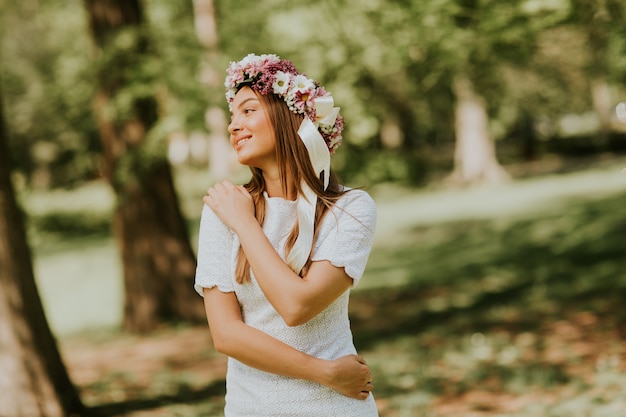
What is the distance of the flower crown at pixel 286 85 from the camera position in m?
2.18

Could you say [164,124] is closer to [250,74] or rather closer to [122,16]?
[122,16]

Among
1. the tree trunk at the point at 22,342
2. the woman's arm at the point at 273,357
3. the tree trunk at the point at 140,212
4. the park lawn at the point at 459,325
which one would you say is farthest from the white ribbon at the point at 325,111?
the tree trunk at the point at 140,212

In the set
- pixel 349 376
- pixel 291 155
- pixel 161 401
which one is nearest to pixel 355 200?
pixel 291 155

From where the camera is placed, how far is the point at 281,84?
219 cm

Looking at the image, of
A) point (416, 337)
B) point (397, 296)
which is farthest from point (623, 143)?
point (416, 337)

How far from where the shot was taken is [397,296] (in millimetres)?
11883

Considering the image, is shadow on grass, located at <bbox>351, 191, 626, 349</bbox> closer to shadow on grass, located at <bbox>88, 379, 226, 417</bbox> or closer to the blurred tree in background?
shadow on grass, located at <bbox>88, 379, 226, 417</bbox>

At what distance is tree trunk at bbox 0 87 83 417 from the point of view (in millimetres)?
5402

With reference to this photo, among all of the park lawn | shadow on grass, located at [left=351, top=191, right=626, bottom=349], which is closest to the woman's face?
the park lawn

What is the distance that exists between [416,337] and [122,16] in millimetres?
5061

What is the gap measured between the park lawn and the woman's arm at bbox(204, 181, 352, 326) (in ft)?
13.9

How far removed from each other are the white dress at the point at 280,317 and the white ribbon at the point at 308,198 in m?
0.04

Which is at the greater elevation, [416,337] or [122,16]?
[122,16]

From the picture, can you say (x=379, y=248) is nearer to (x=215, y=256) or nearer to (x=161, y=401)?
(x=161, y=401)
